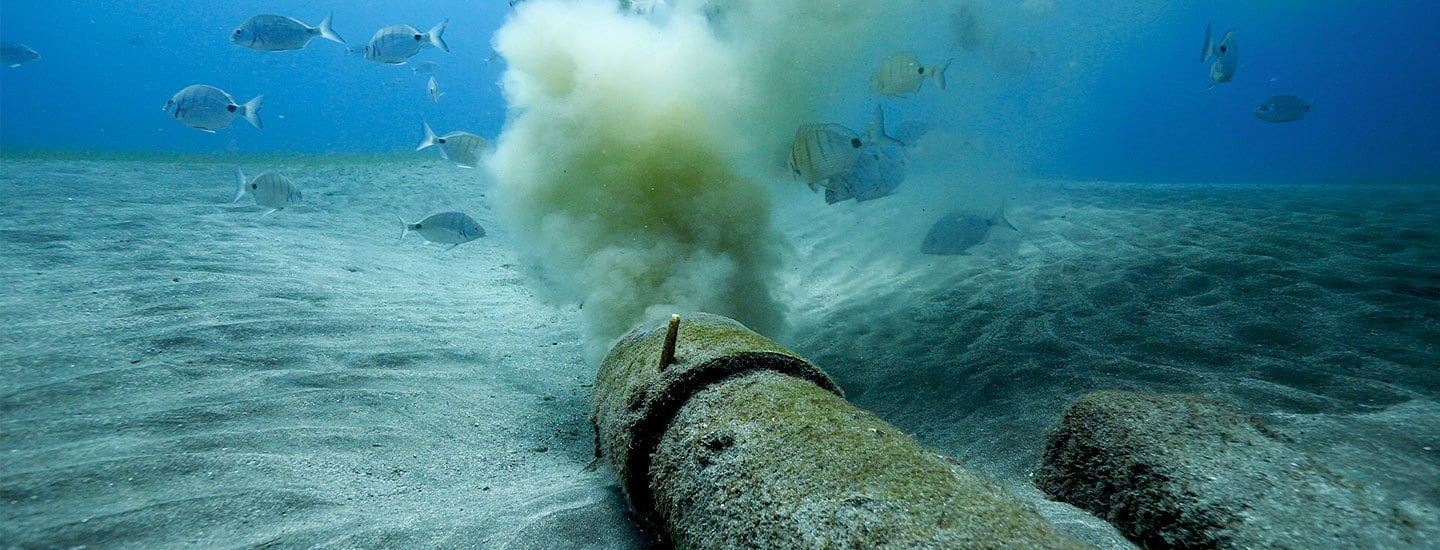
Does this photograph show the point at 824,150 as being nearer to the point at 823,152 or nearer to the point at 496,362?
the point at 823,152

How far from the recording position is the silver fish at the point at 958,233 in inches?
253

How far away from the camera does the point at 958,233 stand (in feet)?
21.2

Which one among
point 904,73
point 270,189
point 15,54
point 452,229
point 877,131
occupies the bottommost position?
point 452,229

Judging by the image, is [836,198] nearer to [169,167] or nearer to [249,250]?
[249,250]

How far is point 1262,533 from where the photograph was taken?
1.73m

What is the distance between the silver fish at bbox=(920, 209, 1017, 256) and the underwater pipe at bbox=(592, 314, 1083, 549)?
452 cm

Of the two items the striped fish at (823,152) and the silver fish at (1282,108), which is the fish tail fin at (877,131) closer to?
the striped fish at (823,152)

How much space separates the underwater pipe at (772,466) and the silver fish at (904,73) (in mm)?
4586

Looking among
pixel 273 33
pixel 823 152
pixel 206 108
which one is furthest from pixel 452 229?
pixel 823 152

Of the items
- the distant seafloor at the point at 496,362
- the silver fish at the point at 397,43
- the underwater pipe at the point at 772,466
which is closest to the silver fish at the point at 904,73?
the distant seafloor at the point at 496,362

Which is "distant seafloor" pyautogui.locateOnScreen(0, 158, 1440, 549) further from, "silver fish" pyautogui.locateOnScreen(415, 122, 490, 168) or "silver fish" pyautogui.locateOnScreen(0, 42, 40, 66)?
"silver fish" pyautogui.locateOnScreen(0, 42, 40, 66)

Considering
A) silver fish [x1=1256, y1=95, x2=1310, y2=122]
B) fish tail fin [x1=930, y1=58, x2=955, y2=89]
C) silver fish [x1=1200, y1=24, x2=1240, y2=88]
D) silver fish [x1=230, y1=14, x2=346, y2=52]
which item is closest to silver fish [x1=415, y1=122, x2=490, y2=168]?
silver fish [x1=230, y1=14, x2=346, y2=52]

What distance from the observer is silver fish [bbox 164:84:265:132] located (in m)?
6.23

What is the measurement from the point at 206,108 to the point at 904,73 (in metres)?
7.52
